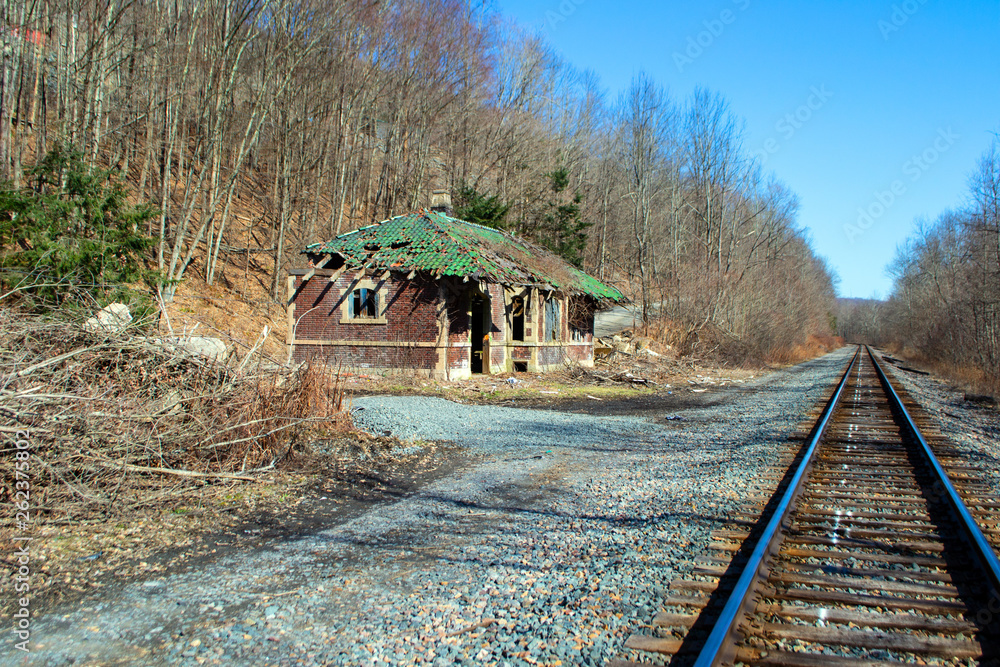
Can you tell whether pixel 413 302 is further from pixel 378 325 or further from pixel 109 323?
pixel 109 323

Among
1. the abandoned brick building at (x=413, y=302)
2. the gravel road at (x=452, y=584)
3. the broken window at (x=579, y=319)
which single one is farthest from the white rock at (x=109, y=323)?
the broken window at (x=579, y=319)

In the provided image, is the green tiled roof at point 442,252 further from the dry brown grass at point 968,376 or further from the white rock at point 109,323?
the dry brown grass at point 968,376

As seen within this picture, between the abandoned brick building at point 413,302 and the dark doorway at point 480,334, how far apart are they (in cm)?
5

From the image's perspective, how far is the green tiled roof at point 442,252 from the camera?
19469 mm

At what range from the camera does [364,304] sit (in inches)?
785

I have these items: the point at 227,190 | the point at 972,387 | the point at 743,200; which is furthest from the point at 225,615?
the point at 743,200

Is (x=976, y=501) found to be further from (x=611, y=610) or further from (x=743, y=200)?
(x=743, y=200)

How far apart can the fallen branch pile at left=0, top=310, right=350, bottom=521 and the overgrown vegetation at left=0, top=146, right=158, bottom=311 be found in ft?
14.2

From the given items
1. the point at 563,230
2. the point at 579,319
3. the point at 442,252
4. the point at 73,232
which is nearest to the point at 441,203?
the point at 442,252

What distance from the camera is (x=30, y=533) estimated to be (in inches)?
198

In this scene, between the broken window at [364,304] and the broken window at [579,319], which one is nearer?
the broken window at [364,304]

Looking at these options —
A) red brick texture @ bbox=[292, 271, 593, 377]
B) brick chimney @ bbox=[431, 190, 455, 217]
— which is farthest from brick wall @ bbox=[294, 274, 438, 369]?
brick chimney @ bbox=[431, 190, 455, 217]

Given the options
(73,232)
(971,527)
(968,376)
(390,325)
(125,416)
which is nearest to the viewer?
(971,527)

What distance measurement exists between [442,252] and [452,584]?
16060 mm
